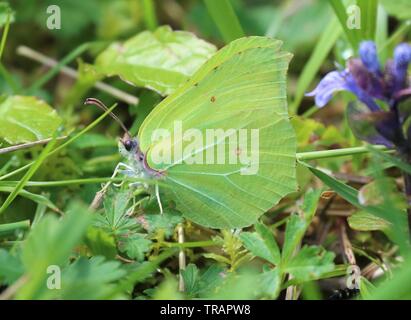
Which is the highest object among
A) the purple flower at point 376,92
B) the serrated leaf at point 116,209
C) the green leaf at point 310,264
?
the purple flower at point 376,92

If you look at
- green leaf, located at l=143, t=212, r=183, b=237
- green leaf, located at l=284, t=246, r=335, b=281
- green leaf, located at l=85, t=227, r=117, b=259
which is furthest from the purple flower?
green leaf, located at l=85, t=227, r=117, b=259

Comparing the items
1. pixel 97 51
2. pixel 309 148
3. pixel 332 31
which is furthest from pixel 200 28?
pixel 309 148

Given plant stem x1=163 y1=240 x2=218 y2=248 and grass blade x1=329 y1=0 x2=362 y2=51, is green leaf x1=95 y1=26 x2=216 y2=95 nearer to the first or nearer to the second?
grass blade x1=329 y1=0 x2=362 y2=51

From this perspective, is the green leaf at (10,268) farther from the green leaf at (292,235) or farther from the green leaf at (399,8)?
the green leaf at (399,8)

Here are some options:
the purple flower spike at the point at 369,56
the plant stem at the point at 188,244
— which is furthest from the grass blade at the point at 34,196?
the purple flower spike at the point at 369,56

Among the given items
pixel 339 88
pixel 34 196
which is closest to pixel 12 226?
pixel 34 196
